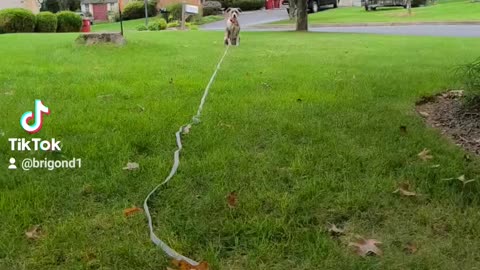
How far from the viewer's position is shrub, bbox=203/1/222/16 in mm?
36625

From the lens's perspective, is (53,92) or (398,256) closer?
(398,256)

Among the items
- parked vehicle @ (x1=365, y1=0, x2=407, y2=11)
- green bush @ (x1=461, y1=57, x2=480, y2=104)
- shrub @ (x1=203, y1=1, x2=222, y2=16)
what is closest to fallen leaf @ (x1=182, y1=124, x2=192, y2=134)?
green bush @ (x1=461, y1=57, x2=480, y2=104)

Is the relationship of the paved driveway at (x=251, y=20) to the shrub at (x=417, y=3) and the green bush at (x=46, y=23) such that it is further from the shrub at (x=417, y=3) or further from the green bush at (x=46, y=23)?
the shrub at (x=417, y=3)

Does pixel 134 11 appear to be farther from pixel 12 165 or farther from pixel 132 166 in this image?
pixel 132 166

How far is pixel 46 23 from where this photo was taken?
2097 centimetres

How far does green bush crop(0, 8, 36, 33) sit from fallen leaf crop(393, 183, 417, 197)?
807 inches

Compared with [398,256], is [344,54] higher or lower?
higher

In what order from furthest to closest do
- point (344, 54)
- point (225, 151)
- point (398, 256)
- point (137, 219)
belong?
point (344, 54) < point (225, 151) < point (137, 219) < point (398, 256)

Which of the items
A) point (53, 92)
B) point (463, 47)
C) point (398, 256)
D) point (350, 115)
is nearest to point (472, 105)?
point (350, 115)

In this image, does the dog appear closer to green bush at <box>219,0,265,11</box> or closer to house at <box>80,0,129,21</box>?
green bush at <box>219,0,265,11</box>

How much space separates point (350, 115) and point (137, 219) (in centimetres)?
241

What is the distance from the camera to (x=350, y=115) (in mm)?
4445

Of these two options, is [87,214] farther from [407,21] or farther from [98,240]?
[407,21]

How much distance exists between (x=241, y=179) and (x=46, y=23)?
20.0 m
